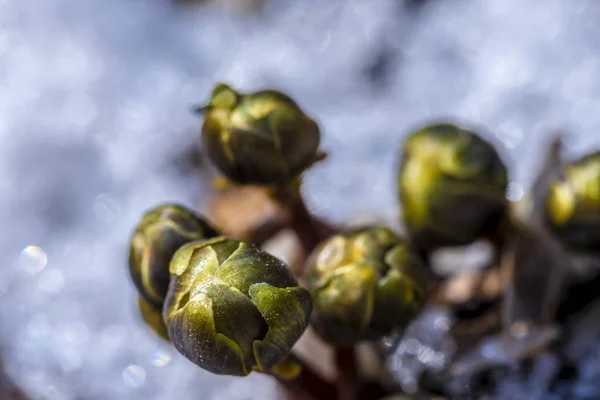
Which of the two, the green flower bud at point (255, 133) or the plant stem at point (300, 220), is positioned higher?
the green flower bud at point (255, 133)

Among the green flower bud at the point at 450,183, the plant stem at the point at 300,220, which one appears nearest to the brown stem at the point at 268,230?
the plant stem at the point at 300,220

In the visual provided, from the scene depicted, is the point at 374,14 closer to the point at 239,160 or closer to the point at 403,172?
the point at 403,172

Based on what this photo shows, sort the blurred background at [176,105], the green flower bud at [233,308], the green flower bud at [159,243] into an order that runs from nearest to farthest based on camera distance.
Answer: the green flower bud at [233,308] < the green flower bud at [159,243] < the blurred background at [176,105]

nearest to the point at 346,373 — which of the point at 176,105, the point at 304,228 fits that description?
the point at 304,228

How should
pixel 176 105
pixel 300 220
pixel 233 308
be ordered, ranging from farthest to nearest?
pixel 176 105
pixel 300 220
pixel 233 308

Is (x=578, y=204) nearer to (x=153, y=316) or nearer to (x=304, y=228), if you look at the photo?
(x=304, y=228)

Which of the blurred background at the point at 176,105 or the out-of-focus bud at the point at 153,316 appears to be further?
the blurred background at the point at 176,105

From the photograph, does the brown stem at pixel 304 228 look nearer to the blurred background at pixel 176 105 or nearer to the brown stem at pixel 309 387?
the brown stem at pixel 309 387
